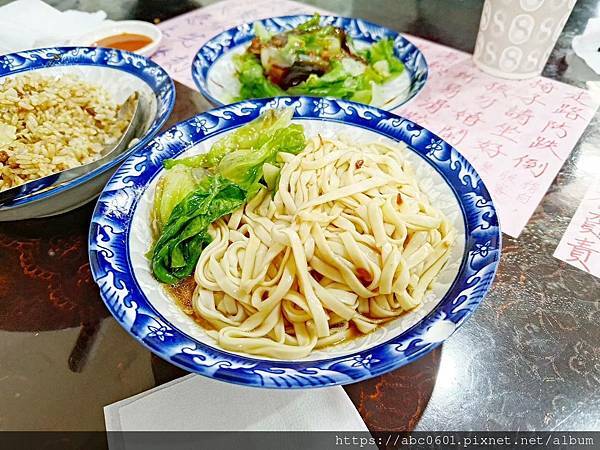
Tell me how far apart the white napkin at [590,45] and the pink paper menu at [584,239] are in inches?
45.8

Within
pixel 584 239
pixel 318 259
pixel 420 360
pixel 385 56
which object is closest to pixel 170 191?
pixel 318 259

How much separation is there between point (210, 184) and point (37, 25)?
1.90m

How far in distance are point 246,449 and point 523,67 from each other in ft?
7.28

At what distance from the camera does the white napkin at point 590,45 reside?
265 cm

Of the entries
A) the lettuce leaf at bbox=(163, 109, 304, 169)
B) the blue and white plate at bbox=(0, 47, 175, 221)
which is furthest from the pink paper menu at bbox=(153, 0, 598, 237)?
the lettuce leaf at bbox=(163, 109, 304, 169)

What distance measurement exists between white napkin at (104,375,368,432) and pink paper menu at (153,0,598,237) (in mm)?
920

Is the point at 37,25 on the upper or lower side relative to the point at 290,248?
lower

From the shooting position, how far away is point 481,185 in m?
1.38

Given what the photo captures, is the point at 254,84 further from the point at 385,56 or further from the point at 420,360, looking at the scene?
the point at 420,360

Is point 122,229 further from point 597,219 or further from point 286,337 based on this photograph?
point 597,219

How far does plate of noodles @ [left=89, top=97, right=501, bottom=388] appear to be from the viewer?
42.0 inches

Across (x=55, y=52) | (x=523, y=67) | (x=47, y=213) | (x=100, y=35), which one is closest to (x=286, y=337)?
(x=47, y=213)

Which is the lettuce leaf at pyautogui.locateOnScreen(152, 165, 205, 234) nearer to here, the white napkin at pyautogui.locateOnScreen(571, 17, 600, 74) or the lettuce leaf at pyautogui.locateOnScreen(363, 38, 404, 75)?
the lettuce leaf at pyautogui.locateOnScreen(363, 38, 404, 75)

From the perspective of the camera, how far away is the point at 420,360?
1.35 metres
